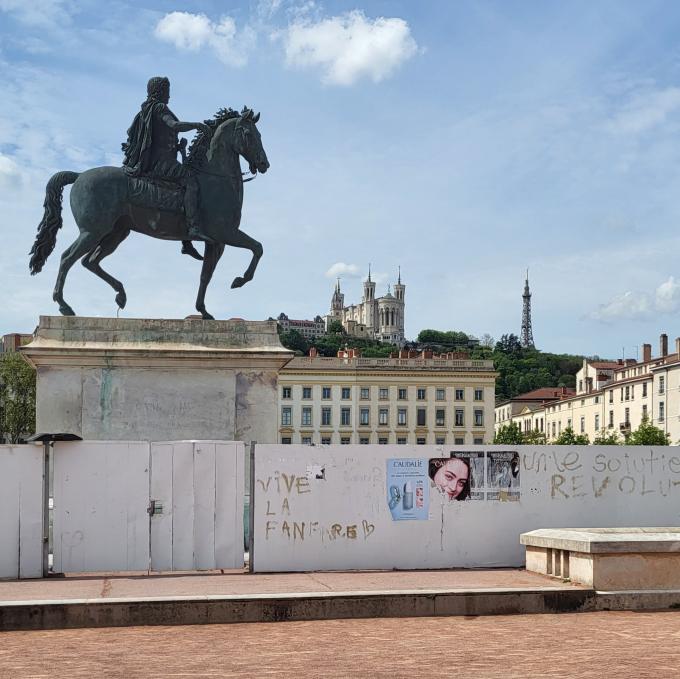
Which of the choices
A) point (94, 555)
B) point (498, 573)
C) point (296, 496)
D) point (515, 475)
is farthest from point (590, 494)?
point (94, 555)

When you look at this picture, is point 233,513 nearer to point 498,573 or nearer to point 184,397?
point 184,397

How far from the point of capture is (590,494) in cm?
1484

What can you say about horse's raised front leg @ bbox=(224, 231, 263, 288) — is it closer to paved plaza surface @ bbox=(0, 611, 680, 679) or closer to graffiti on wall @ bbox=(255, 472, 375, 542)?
graffiti on wall @ bbox=(255, 472, 375, 542)

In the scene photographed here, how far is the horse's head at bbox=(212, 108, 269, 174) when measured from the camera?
15.5 m

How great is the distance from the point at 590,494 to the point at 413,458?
2668 millimetres

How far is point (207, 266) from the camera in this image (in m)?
15.6

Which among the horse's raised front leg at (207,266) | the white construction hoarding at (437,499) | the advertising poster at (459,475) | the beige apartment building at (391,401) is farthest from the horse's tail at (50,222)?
the beige apartment building at (391,401)

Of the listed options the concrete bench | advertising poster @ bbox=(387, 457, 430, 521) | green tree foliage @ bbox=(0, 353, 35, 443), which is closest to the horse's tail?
advertising poster @ bbox=(387, 457, 430, 521)

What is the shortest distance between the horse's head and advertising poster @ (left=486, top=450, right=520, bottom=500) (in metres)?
5.43

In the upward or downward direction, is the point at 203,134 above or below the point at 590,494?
above

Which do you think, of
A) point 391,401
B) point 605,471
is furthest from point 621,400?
point 605,471

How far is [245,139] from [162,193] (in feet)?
4.83

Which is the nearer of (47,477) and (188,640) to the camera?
(188,640)

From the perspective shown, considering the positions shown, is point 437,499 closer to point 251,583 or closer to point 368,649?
point 251,583
